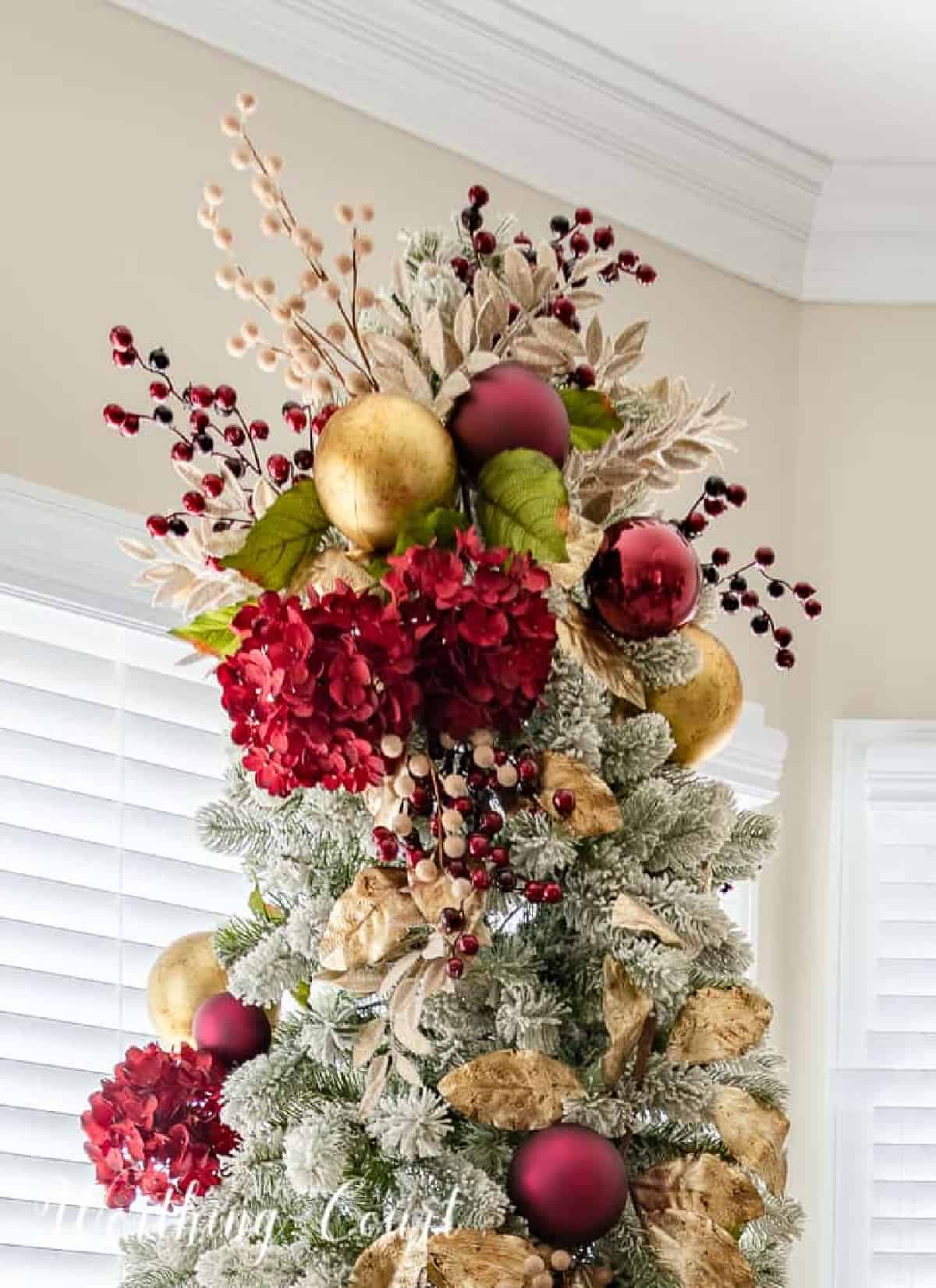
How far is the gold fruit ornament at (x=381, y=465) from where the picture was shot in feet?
4.13

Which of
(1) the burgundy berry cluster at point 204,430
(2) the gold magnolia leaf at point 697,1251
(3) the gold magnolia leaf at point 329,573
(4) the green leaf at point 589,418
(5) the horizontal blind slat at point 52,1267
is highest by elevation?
(4) the green leaf at point 589,418

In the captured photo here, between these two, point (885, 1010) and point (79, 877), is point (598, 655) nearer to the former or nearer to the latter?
point (79, 877)

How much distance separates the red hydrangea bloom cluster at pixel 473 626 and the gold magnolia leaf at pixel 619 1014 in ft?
0.62

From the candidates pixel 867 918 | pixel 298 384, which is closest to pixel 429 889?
pixel 298 384

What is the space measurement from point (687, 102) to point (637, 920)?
1.69 m

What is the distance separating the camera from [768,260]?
9.27ft

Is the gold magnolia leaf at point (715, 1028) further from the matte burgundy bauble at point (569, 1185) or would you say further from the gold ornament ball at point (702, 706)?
the gold ornament ball at point (702, 706)

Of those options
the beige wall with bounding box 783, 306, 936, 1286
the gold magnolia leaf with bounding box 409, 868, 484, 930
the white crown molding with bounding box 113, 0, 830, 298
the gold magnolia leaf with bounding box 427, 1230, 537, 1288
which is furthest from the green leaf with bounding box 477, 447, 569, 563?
the beige wall with bounding box 783, 306, 936, 1286

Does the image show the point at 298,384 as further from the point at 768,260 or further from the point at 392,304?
the point at 768,260

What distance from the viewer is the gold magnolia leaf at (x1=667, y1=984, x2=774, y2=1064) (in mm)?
1266

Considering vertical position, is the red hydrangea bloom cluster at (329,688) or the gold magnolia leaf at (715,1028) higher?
the red hydrangea bloom cluster at (329,688)

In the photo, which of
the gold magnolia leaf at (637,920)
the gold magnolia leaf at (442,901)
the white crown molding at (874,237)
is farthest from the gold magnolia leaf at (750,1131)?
the white crown molding at (874,237)

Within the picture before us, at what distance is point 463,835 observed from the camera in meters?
1.23

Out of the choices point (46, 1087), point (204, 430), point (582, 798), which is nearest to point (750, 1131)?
point (582, 798)
